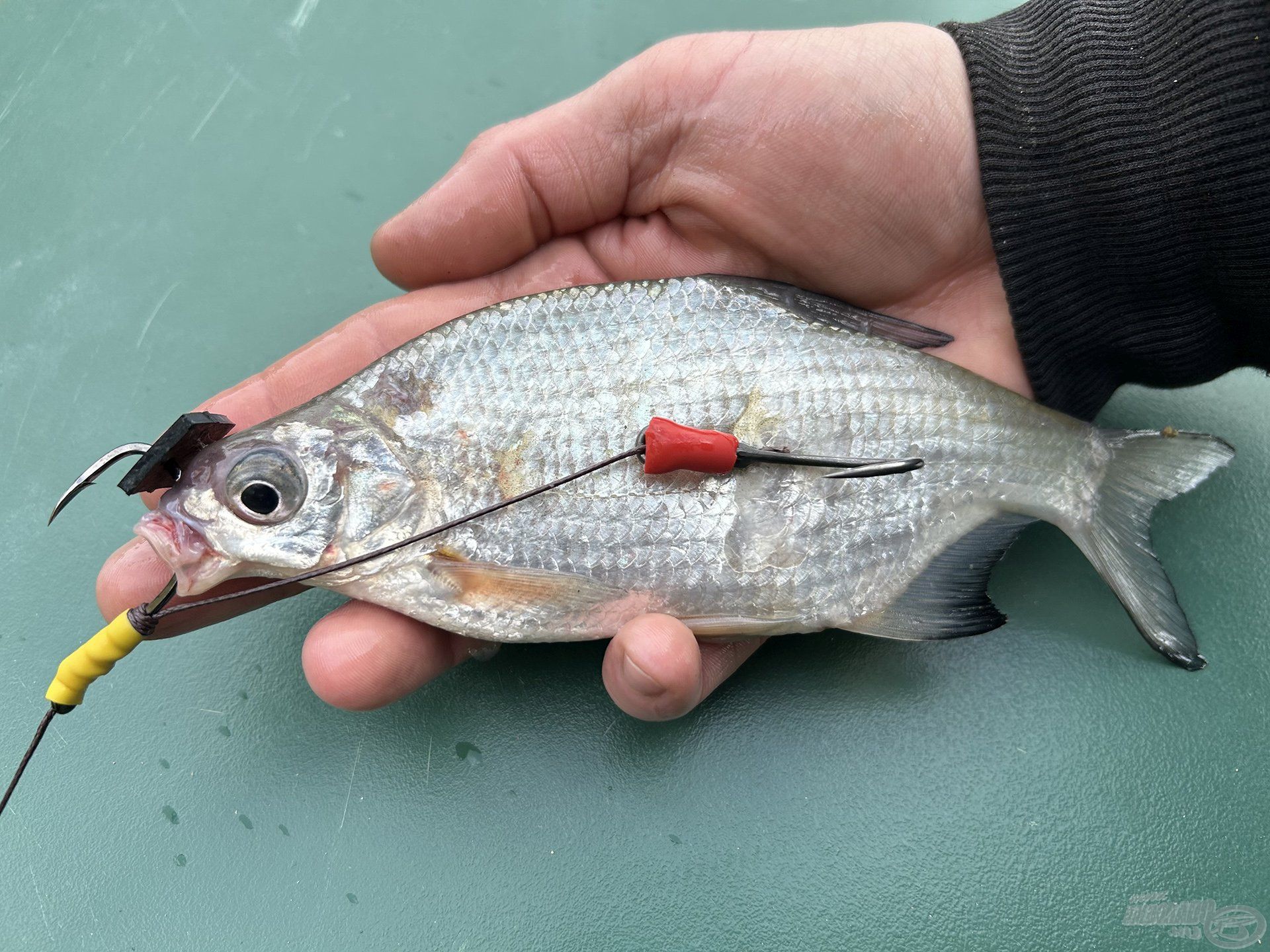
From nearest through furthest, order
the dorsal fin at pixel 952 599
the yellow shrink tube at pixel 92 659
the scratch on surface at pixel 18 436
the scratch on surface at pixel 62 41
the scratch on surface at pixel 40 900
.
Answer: the yellow shrink tube at pixel 92 659
the dorsal fin at pixel 952 599
the scratch on surface at pixel 40 900
the scratch on surface at pixel 18 436
the scratch on surface at pixel 62 41

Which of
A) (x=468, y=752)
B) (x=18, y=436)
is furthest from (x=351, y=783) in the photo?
(x=18, y=436)

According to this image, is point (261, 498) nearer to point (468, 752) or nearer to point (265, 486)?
point (265, 486)

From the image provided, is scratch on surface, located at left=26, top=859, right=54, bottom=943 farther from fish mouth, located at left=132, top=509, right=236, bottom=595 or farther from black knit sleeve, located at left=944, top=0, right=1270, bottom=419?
black knit sleeve, located at left=944, top=0, right=1270, bottom=419

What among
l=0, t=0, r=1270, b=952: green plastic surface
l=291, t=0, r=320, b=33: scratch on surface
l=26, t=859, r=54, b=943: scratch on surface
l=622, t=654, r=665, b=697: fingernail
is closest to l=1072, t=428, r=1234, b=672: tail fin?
l=0, t=0, r=1270, b=952: green plastic surface

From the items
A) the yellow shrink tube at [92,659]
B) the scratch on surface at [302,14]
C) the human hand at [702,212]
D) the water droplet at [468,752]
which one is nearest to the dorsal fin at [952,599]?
the human hand at [702,212]

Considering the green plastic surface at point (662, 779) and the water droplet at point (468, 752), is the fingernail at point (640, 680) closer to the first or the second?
the green plastic surface at point (662, 779)

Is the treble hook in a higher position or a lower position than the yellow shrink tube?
higher

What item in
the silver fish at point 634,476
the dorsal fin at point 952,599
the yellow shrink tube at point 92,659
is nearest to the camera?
the yellow shrink tube at point 92,659
